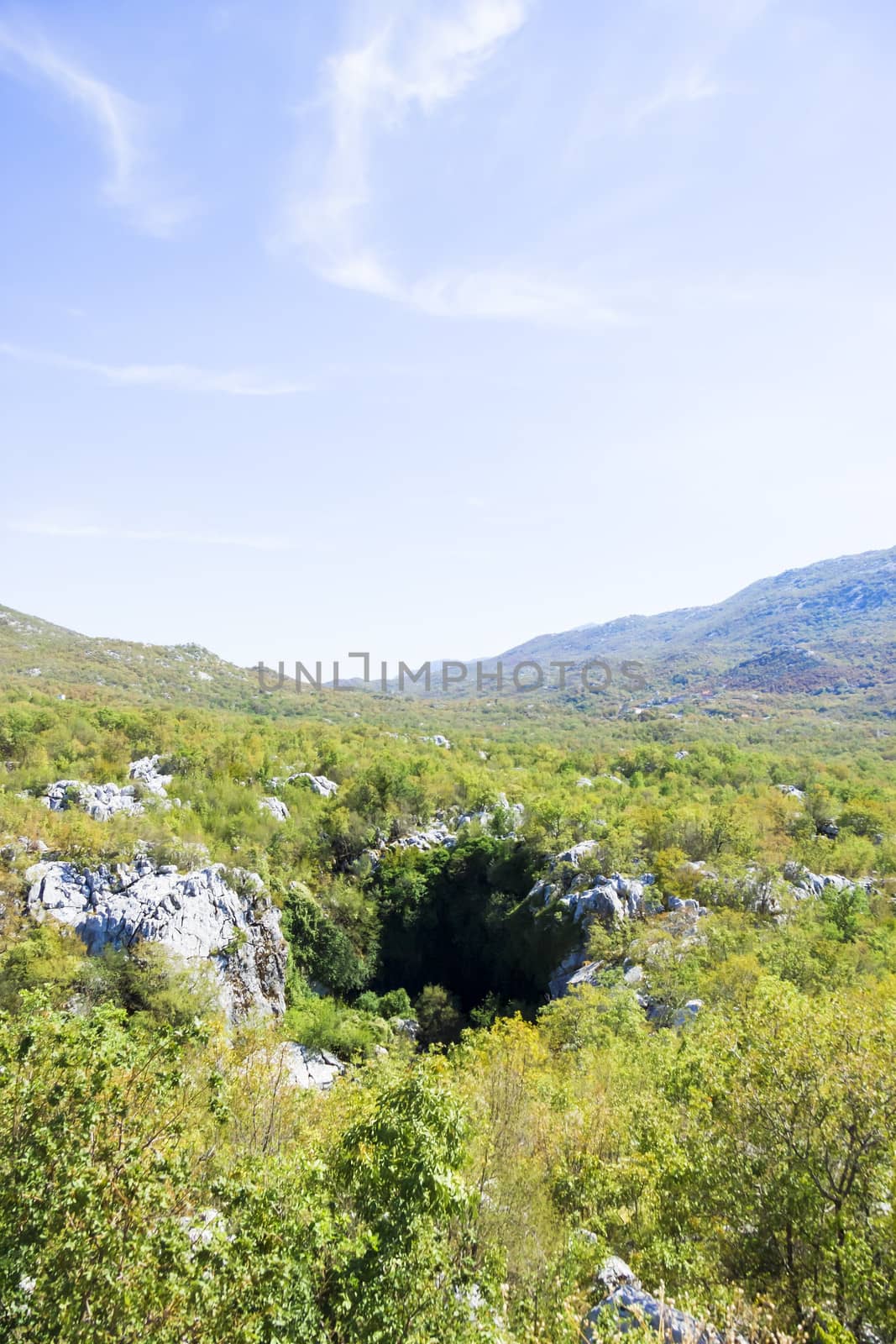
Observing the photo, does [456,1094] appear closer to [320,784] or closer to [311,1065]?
[311,1065]

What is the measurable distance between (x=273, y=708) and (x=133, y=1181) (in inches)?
5323

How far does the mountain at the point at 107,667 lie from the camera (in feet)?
360

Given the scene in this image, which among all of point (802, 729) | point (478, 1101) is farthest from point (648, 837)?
point (802, 729)

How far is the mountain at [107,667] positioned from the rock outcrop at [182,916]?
207 ft

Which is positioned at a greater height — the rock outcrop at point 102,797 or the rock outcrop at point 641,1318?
the rock outcrop at point 102,797

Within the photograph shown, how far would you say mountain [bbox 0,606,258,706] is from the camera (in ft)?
360

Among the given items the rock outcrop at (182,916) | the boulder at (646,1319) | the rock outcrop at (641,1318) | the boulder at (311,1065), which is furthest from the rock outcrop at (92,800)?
the boulder at (646,1319)

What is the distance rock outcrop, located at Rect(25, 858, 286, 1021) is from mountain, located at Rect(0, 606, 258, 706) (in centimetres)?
6299

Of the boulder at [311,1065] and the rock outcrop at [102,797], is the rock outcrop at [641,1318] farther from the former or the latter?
the rock outcrop at [102,797]

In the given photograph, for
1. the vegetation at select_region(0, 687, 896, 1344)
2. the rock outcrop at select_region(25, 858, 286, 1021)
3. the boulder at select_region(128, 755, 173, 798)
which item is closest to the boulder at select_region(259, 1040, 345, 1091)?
the vegetation at select_region(0, 687, 896, 1344)

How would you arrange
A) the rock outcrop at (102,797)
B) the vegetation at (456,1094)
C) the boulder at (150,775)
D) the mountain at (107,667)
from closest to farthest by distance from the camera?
the vegetation at (456,1094) < the rock outcrop at (102,797) < the boulder at (150,775) < the mountain at (107,667)

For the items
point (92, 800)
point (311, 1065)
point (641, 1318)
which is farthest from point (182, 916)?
point (641, 1318)

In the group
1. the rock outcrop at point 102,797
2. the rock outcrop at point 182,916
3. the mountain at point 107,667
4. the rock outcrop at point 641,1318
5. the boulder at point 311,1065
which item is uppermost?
the mountain at point 107,667

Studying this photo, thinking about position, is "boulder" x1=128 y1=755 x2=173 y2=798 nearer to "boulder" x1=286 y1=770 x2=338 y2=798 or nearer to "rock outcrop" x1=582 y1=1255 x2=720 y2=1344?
"boulder" x1=286 y1=770 x2=338 y2=798
